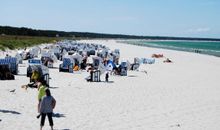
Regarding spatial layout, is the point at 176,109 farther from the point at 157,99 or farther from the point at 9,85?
the point at 9,85

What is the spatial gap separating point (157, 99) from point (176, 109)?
183cm

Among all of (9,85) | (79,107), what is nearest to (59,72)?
(9,85)

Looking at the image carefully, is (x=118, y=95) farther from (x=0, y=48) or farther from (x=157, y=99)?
(x=0, y=48)

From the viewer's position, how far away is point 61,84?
17.6 metres

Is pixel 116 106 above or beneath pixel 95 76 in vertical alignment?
beneath

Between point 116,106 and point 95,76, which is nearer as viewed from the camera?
point 116,106

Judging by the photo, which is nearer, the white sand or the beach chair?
the white sand

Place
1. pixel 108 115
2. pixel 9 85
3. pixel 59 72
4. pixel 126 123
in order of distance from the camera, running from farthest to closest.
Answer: pixel 59 72, pixel 9 85, pixel 108 115, pixel 126 123

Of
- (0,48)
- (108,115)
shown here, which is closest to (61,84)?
(108,115)

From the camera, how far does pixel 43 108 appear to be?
9.16 m

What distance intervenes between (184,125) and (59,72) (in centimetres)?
1254

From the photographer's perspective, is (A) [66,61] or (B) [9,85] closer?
(B) [9,85]

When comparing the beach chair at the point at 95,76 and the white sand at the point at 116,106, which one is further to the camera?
the beach chair at the point at 95,76

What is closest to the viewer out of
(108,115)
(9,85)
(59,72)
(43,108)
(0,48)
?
(43,108)
